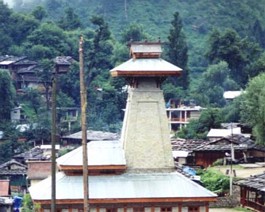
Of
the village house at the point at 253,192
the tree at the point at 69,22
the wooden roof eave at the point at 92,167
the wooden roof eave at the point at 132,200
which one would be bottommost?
the village house at the point at 253,192

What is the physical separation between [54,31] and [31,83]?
882cm

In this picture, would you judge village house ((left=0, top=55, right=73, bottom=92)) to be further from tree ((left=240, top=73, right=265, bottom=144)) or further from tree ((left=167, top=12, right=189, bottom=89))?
tree ((left=240, top=73, right=265, bottom=144))

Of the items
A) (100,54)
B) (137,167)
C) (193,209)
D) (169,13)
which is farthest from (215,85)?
(193,209)

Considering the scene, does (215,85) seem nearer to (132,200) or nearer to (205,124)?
(205,124)

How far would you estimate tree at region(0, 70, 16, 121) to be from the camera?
8131 centimetres

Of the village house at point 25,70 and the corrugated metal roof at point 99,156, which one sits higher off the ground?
the village house at point 25,70

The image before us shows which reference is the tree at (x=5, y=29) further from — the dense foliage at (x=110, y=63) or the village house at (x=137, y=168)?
the village house at (x=137, y=168)

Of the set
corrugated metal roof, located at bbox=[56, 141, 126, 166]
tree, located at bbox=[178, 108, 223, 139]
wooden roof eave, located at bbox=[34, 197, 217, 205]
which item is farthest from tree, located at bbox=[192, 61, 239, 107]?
wooden roof eave, located at bbox=[34, 197, 217, 205]

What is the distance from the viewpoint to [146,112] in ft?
126

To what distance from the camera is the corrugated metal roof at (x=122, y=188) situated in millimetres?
35469

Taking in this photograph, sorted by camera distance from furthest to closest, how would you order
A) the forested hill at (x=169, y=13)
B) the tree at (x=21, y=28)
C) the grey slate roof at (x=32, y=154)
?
the forested hill at (x=169, y=13) → the tree at (x=21, y=28) → the grey slate roof at (x=32, y=154)

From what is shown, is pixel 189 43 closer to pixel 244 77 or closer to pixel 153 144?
pixel 244 77

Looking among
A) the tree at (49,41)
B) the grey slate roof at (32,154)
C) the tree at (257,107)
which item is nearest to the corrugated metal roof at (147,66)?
the tree at (257,107)

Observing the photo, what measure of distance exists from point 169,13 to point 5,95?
46923mm
